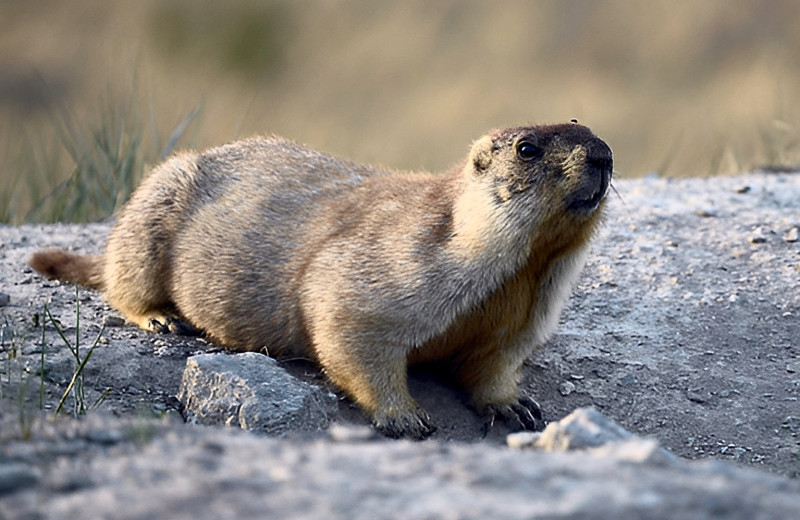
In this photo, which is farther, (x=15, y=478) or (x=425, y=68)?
(x=425, y=68)

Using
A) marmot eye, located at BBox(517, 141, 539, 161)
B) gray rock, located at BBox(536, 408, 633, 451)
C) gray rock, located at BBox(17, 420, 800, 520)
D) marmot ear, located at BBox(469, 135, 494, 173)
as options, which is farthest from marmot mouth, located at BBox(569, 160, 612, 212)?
gray rock, located at BBox(17, 420, 800, 520)

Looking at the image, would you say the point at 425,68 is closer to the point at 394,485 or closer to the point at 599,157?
the point at 599,157

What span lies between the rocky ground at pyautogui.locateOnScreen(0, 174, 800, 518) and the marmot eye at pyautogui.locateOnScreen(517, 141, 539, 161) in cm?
131

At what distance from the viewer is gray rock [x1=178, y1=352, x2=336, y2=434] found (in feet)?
15.3

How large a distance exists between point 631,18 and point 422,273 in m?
11.5

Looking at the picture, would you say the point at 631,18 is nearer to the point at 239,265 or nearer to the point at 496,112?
the point at 496,112

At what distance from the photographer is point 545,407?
18.7ft

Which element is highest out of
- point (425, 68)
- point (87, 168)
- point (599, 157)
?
point (599, 157)

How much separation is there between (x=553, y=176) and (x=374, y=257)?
96 cm

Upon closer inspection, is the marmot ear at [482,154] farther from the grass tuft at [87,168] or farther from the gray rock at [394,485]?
the grass tuft at [87,168]

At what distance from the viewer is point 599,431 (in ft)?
11.3

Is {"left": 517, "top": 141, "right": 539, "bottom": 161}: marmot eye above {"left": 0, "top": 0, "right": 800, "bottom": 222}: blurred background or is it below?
above

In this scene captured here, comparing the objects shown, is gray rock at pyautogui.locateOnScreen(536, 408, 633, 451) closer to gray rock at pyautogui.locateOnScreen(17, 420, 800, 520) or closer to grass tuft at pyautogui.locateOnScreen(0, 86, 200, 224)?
gray rock at pyautogui.locateOnScreen(17, 420, 800, 520)

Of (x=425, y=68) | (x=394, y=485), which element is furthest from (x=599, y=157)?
(x=425, y=68)
